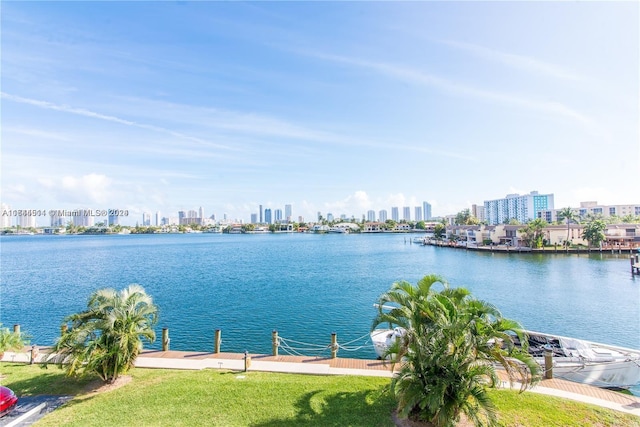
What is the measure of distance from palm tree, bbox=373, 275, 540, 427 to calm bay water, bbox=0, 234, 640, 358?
10.9 metres

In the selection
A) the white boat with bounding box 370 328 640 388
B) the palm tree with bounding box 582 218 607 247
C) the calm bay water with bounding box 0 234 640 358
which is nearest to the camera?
the white boat with bounding box 370 328 640 388

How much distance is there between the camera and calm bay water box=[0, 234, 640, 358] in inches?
967

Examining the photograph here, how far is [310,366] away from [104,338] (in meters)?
7.76

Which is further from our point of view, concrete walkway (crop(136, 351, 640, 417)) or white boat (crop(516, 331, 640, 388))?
white boat (crop(516, 331, 640, 388))

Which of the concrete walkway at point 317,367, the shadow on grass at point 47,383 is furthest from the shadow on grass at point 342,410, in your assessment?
the shadow on grass at point 47,383

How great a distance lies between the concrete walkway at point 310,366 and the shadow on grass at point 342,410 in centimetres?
164

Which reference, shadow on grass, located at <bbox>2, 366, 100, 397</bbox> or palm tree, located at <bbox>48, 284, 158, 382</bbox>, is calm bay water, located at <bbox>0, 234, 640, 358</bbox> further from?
palm tree, located at <bbox>48, 284, 158, 382</bbox>

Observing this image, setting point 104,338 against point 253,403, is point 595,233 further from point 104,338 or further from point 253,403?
point 104,338

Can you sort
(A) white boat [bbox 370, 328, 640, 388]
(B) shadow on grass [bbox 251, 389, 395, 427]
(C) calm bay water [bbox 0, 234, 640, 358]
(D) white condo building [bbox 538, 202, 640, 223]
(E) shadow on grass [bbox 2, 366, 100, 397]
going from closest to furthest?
1. (B) shadow on grass [bbox 251, 389, 395, 427]
2. (E) shadow on grass [bbox 2, 366, 100, 397]
3. (A) white boat [bbox 370, 328, 640, 388]
4. (C) calm bay water [bbox 0, 234, 640, 358]
5. (D) white condo building [bbox 538, 202, 640, 223]

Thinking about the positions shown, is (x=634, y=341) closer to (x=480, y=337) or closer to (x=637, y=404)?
(x=637, y=404)

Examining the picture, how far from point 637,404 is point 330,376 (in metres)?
10.1

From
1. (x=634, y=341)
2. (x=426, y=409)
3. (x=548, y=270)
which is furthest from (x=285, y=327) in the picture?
(x=548, y=270)

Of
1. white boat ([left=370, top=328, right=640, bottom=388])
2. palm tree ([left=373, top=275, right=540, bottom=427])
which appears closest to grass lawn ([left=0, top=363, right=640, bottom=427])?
palm tree ([left=373, top=275, right=540, bottom=427])

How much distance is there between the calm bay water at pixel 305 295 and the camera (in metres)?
24.6
